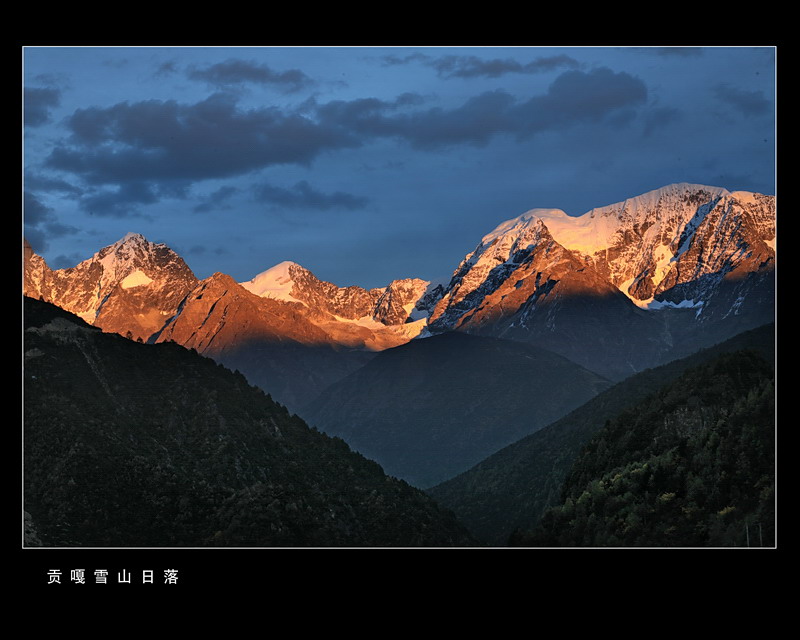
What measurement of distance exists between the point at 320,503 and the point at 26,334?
143 feet

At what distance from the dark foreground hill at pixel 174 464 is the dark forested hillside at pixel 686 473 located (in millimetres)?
21614

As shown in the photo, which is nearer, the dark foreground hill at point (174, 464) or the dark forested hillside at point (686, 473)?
the dark forested hillside at point (686, 473)

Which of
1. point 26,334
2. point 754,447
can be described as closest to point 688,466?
point 754,447

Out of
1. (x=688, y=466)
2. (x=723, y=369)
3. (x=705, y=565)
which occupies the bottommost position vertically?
(x=705, y=565)

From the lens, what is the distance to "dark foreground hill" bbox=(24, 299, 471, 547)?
122m

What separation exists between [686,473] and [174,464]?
61606mm

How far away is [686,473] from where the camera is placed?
134 metres

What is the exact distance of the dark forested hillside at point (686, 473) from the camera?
12144 centimetres

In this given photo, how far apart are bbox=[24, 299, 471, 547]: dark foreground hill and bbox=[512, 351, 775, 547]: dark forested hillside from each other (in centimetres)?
2161

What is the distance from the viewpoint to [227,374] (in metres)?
165

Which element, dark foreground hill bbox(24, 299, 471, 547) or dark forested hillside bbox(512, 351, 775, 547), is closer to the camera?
dark forested hillside bbox(512, 351, 775, 547)

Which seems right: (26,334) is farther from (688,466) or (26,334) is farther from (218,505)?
(688,466)

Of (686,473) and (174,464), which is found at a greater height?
(174,464)
